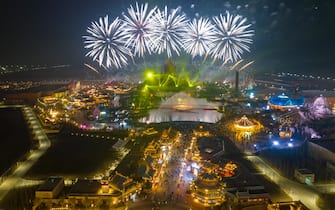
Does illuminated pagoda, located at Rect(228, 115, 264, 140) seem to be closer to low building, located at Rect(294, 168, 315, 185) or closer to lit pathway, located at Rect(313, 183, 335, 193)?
low building, located at Rect(294, 168, 315, 185)

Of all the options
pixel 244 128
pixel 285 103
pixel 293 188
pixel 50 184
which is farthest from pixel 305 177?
pixel 285 103

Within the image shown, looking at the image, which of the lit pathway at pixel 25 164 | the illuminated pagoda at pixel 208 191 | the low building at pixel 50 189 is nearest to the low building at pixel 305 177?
the illuminated pagoda at pixel 208 191

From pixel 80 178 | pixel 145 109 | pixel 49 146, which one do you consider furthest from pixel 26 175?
pixel 145 109

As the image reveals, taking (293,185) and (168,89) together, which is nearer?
(293,185)

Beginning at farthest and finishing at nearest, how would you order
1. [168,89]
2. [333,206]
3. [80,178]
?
[168,89] < [80,178] < [333,206]

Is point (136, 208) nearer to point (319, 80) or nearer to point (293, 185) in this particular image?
point (293, 185)

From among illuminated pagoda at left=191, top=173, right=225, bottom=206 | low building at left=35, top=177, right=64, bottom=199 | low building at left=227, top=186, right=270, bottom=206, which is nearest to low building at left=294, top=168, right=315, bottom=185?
low building at left=227, top=186, right=270, bottom=206
